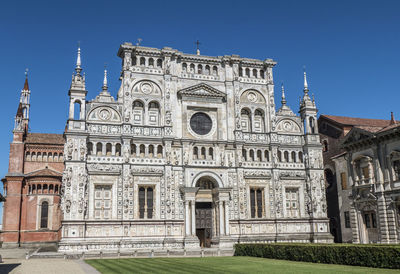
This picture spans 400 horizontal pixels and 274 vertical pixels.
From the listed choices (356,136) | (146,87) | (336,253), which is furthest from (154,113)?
(336,253)

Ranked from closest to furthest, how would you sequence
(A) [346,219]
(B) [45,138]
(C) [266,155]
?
(C) [266,155], (A) [346,219], (B) [45,138]

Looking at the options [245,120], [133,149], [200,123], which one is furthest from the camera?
[245,120]

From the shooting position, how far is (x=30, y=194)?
60375 millimetres

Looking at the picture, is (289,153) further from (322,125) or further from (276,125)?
(322,125)

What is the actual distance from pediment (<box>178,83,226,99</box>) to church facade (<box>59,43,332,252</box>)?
0.12 meters

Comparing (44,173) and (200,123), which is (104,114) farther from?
(44,173)

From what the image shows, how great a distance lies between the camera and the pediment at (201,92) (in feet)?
161

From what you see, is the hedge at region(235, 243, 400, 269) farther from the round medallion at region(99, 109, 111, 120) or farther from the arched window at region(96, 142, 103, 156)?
the round medallion at region(99, 109, 111, 120)

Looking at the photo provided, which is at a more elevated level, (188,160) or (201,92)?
(201,92)

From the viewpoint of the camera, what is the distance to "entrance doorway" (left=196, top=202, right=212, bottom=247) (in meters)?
48.3

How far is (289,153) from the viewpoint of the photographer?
170 feet

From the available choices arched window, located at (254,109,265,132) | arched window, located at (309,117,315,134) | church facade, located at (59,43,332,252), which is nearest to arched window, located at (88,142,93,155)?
church facade, located at (59,43,332,252)

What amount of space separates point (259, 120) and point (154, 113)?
518 inches

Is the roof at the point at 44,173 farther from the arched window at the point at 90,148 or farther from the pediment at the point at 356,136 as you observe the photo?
the pediment at the point at 356,136
